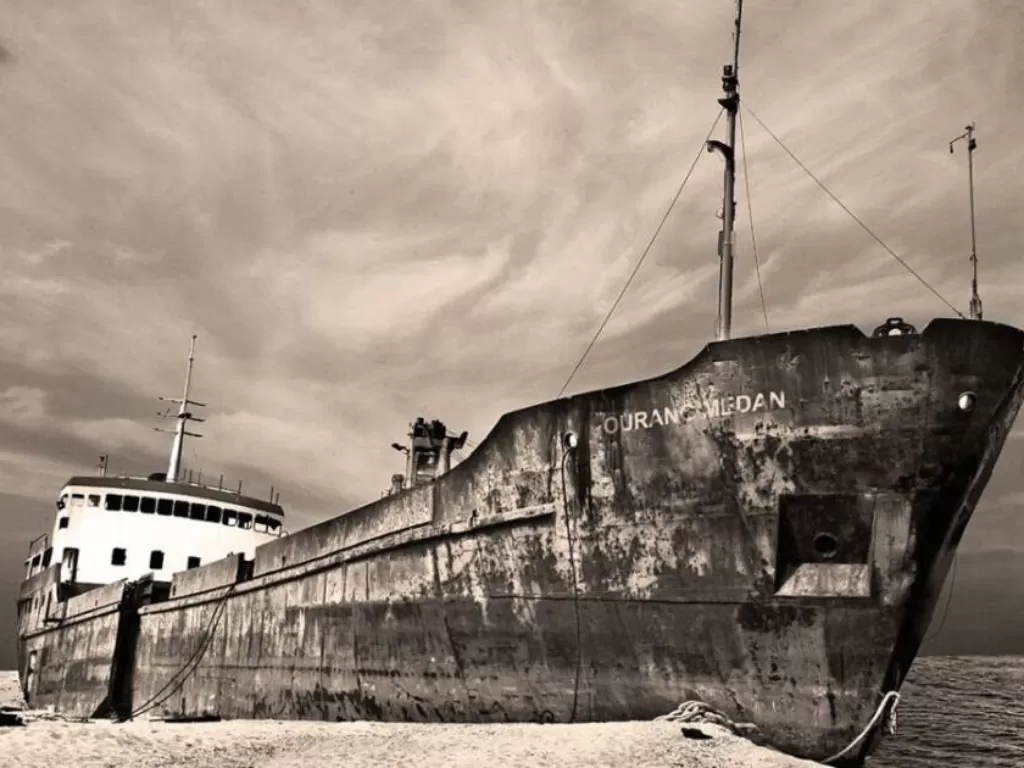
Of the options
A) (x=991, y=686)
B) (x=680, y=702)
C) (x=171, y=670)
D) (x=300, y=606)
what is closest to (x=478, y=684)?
(x=680, y=702)

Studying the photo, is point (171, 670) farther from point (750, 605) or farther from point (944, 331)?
point (944, 331)

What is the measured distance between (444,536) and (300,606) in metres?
3.87

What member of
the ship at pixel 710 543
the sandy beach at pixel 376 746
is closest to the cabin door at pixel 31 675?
the sandy beach at pixel 376 746

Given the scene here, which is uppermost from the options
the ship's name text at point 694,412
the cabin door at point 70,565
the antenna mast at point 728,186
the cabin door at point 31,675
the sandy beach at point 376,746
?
the antenna mast at point 728,186

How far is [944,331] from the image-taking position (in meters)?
7.50

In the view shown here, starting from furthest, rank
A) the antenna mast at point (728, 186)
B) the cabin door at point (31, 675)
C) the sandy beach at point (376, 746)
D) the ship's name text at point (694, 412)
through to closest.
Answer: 1. the cabin door at point (31, 675)
2. the antenna mast at point (728, 186)
3. the ship's name text at point (694, 412)
4. the sandy beach at point (376, 746)

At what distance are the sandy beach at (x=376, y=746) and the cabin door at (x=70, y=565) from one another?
1332 cm

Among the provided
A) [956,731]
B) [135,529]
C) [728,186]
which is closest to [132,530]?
[135,529]

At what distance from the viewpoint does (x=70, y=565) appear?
22.1 meters

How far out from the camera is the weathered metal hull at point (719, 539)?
7449mm

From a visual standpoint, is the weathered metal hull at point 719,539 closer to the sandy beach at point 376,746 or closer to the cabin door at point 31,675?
the sandy beach at point 376,746

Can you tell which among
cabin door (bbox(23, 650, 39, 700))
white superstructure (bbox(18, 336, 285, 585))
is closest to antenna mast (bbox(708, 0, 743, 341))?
white superstructure (bbox(18, 336, 285, 585))

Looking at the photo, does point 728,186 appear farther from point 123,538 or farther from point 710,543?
point 123,538

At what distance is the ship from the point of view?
24.5ft
